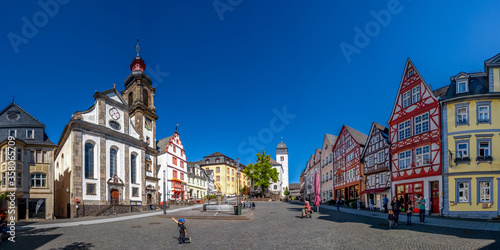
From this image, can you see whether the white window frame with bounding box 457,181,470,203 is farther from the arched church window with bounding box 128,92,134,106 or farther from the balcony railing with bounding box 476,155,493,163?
the arched church window with bounding box 128,92,134,106

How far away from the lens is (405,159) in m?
29.9

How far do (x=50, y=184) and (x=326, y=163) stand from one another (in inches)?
1748

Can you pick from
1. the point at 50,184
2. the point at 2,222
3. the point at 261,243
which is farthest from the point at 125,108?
the point at 261,243

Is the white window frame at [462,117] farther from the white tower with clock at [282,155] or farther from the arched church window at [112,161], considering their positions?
the white tower with clock at [282,155]

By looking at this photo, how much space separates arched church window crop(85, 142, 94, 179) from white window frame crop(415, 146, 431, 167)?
34.2 metres

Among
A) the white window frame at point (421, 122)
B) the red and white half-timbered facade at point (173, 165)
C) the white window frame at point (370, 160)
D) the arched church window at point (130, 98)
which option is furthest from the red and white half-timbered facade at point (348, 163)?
the arched church window at point (130, 98)

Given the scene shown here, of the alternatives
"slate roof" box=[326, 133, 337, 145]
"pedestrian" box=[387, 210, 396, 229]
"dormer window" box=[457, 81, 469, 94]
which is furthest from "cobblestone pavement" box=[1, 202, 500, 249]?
"slate roof" box=[326, 133, 337, 145]

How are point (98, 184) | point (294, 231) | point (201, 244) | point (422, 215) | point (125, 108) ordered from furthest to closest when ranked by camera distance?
point (125, 108) → point (98, 184) → point (422, 215) → point (294, 231) → point (201, 244)

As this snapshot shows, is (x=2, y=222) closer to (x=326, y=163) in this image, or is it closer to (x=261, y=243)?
(x=261, y=243)

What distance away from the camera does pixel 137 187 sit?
41656 mm

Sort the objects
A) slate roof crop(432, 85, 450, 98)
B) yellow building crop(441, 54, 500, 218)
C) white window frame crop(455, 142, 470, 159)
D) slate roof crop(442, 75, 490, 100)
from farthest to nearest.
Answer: slate roof crop(432, 85, 450, 98)
slate roof crop(442, 75, 490, 100)
white window frame crop(455, 142, 470, 159)
yellow building crop(441, 54, 500, 218)

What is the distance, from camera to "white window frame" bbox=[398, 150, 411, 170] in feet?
96.6

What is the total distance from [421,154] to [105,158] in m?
34.0

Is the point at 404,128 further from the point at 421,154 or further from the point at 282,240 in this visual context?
the point at 282,240
